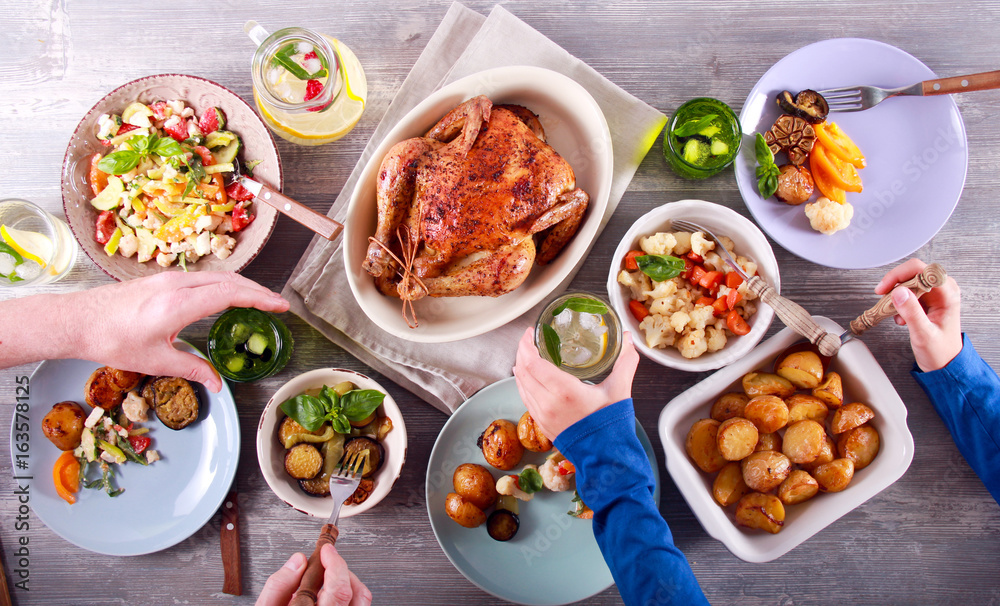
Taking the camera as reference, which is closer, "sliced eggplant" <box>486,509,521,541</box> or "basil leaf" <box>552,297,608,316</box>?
"basil leaf" <box>552,297,608,316</box>

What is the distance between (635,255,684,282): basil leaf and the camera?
1688mm

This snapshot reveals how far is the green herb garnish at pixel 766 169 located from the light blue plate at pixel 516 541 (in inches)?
38.3

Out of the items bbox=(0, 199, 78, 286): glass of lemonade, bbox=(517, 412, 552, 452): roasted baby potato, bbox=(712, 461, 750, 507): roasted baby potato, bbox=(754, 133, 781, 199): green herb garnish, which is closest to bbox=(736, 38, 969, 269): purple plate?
bbox=(754, 133, 781, 199): green herb garnish

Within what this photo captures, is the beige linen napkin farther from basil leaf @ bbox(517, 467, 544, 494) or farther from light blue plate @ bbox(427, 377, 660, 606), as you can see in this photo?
basil leaf @ bbox(517, 467, 544, 494)

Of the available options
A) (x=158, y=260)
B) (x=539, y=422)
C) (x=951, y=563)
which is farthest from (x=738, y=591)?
(x=158, y=260)

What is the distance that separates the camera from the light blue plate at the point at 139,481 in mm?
1938

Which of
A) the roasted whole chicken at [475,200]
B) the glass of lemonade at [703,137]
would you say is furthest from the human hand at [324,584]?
the glass of lemonade at [703,137]

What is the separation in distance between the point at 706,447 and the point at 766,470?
0.19 metres

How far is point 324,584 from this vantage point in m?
1.50

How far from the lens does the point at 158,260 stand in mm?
1856

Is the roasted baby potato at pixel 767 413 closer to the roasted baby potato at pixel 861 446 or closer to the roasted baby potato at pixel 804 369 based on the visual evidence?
the roasted baby potato at pixel 804 369

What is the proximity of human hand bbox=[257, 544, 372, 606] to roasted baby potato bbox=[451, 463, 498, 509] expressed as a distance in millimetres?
445

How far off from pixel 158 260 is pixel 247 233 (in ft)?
1.04

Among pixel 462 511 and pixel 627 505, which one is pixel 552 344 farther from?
pixel 462 511
